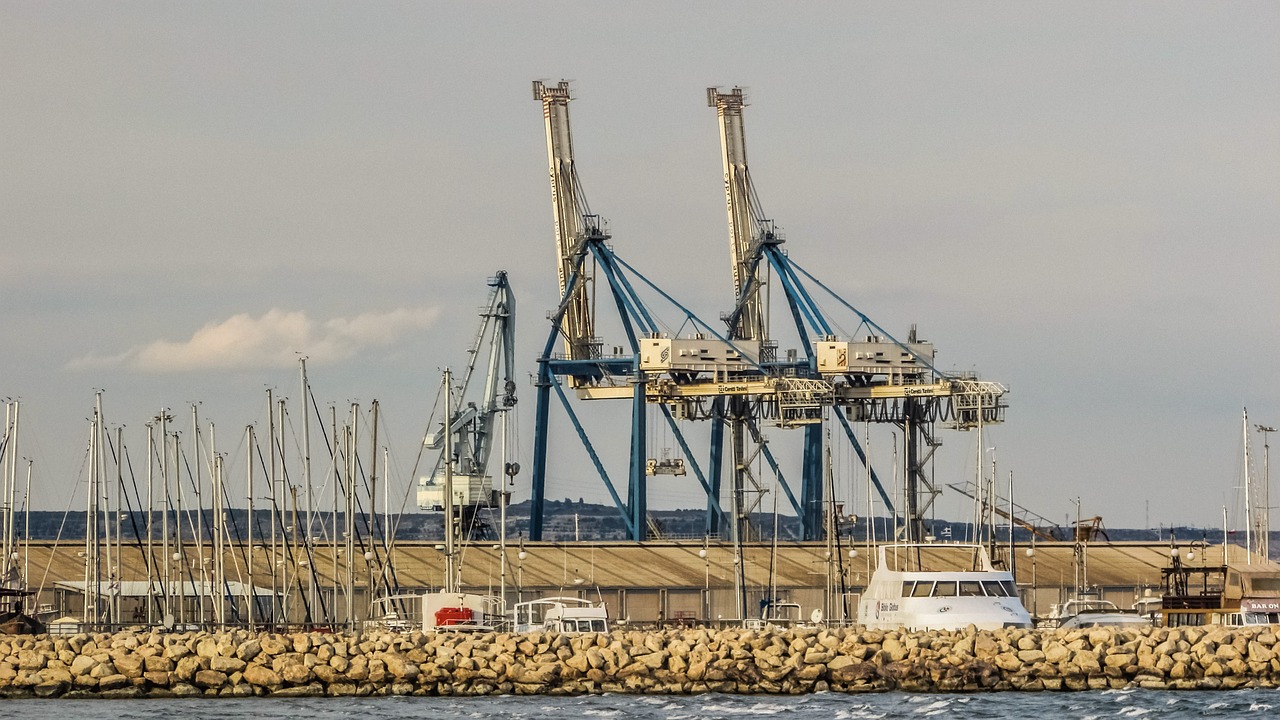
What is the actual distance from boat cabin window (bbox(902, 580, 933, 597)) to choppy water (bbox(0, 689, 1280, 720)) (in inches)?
223

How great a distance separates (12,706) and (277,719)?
7451 millimetres

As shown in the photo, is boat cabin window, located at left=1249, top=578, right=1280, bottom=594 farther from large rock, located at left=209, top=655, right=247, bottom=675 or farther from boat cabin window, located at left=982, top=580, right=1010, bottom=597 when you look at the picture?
large rock, located at left=209, top=655, right=247, bottom=675

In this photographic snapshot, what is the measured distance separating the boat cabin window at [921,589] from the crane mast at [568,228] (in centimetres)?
→ 3850

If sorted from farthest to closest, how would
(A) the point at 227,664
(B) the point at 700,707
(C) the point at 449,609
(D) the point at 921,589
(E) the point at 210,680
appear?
1. (C) the point at 449,609
2. (D) the point at 921,589
3. (A) the point at 227,664
4. (E) the point at 210,680
5. (B) the point at 700,707

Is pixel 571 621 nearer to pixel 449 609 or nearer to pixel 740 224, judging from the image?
pixel 449 609

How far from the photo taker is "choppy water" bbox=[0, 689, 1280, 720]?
51781 mm

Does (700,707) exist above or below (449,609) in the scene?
below

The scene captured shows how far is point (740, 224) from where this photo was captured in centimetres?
10238

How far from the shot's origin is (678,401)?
315 feet

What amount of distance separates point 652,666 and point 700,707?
14.0ft

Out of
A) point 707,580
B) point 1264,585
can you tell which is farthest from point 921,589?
point 707,580

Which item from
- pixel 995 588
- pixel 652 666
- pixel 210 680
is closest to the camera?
pixel 652 666

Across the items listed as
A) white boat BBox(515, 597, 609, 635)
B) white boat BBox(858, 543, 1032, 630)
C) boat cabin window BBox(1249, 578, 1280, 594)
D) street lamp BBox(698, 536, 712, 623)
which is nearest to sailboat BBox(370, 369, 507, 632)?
white boat BBox(515, 597, 609, 635)

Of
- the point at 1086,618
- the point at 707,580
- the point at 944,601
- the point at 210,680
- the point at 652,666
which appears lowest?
the point at 210,680
